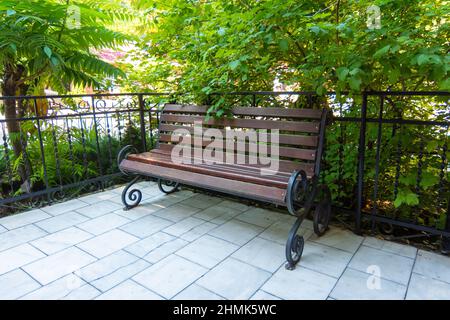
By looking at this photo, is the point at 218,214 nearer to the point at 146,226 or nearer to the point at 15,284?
the point at 146,226

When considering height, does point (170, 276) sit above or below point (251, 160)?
below

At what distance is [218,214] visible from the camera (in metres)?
2.96

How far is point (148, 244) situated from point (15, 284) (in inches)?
34.0

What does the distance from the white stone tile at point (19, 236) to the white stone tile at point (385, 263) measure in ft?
8.14

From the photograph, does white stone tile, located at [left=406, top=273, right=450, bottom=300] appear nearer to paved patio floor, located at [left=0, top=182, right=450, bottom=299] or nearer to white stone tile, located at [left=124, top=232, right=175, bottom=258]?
paved patio floor, located at [left=0, top=182, right=450, bottom=299]

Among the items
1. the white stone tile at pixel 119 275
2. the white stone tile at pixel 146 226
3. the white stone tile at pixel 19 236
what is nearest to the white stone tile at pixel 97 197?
the white stone tile at pixel 19 236

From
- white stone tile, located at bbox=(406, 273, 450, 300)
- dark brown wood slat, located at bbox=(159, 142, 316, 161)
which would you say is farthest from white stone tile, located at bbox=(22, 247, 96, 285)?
white stone tile, located at bbox=(406, 273, 450, 300)

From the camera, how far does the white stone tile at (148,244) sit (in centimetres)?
227

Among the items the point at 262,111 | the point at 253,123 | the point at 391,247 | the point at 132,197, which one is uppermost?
the point at 262,111

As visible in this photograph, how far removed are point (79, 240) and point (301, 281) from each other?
173cm

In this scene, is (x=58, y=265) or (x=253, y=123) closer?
(x=58, y=265)

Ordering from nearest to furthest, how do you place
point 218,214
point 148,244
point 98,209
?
point 148,244 < point 218,214 < point 98,209

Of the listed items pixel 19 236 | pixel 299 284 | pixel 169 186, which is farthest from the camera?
pixel 169 186

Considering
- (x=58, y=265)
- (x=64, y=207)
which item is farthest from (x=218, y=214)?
(x=64, y=207)
